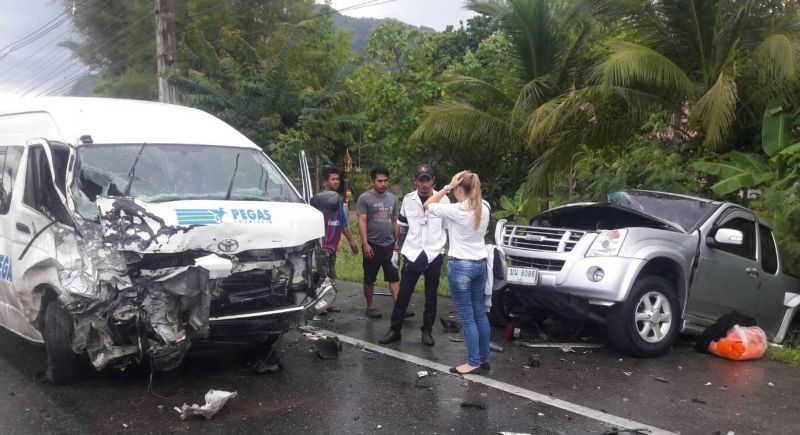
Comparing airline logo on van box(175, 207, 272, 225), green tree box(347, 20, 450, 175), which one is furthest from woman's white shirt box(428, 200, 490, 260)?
green tree box(347, 20, 450, 175)

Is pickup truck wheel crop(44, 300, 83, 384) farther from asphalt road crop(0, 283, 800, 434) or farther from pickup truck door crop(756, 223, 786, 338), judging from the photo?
pickup truck door crop(756, 223, 786, 338)

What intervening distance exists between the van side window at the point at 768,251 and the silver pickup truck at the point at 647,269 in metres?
0.01

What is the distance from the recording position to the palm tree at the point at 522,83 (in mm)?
13188

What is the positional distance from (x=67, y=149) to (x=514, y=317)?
470cm

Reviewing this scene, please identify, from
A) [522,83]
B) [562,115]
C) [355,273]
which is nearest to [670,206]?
[562,115]

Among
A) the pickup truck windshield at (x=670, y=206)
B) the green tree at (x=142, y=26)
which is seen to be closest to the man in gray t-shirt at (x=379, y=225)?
the pickup truck windshield at (x=670, y=206)

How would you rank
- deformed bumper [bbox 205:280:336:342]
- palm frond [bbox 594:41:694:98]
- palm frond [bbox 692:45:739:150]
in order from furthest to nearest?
palm frond [bbox 594:41:694:98] → palm frond [bbox 692:45:739:150] → deformed bumper [bbox 205:280:336:342]

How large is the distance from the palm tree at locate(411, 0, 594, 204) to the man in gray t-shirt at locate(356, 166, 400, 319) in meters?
4.48

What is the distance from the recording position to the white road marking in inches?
201

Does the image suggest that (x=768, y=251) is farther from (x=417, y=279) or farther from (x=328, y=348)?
(x=328, y=348)

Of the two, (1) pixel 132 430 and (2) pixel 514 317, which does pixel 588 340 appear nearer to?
(2) pixel 514 317

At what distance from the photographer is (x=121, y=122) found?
661 centimetres

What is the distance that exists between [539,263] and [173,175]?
3595 millimetres

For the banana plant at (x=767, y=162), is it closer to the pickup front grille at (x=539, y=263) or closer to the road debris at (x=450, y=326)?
the pickup front grille at (x=539, y=263)
